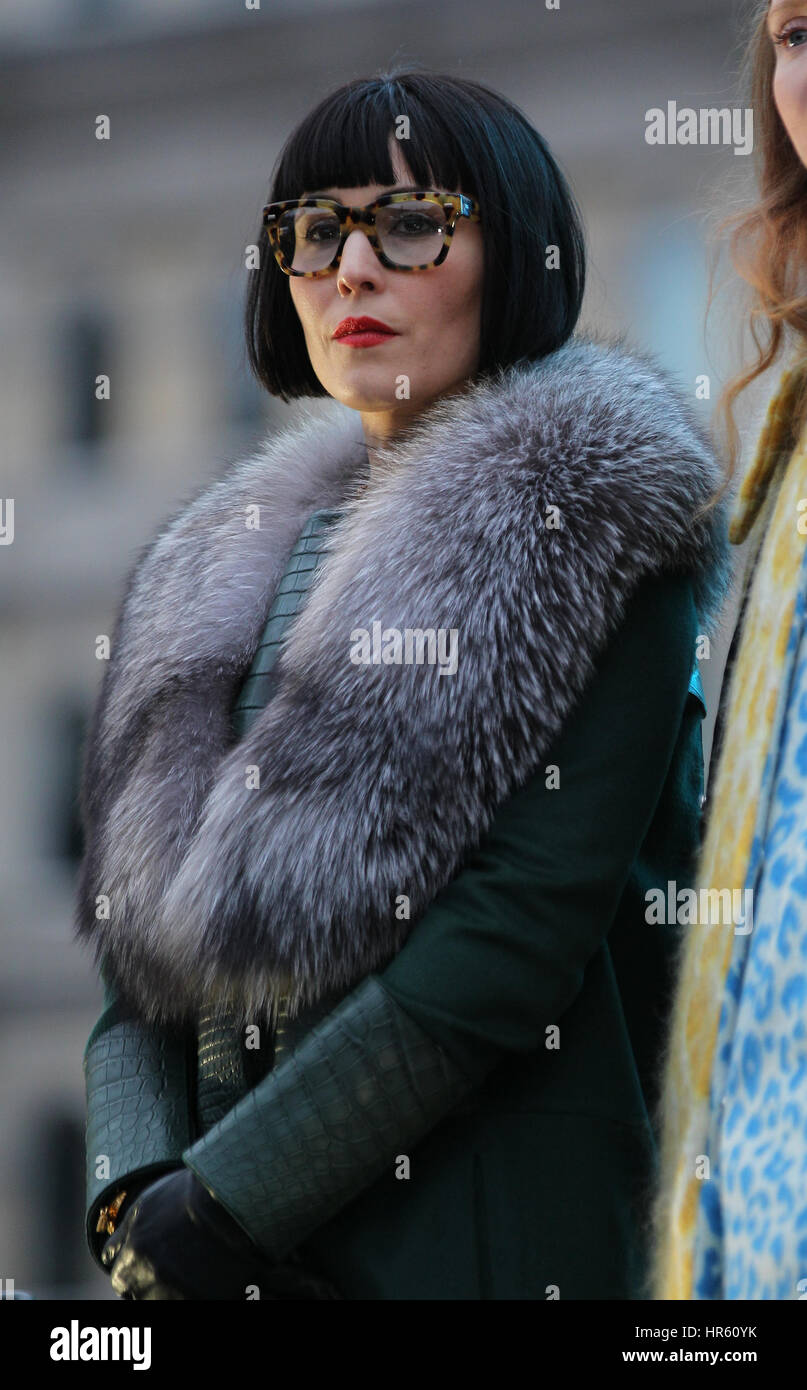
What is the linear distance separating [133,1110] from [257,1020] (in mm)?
245

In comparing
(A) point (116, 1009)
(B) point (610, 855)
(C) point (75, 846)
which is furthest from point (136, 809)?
(C) point (75, 846)

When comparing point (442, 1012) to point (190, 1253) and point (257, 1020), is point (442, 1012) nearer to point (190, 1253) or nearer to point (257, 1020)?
point (257, 1020)

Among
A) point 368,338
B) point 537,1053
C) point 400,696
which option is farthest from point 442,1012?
point 368,338

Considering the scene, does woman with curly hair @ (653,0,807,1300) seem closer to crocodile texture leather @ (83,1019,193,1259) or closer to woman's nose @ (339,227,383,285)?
woman's nose @ (339,227,383,285)

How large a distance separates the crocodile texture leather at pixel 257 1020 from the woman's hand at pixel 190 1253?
134 millimetres

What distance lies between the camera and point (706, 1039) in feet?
4.86

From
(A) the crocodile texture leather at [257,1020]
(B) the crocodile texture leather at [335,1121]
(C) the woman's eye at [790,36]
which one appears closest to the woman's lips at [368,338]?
(A) the crocodile texture leather at [257,1020]

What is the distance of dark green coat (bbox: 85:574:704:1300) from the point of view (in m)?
1.65

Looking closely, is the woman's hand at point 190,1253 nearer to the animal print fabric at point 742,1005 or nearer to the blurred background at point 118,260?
the animal print fabric at point 742,1005

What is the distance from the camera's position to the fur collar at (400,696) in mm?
1706

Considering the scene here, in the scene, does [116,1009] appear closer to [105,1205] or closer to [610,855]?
[105,1205]

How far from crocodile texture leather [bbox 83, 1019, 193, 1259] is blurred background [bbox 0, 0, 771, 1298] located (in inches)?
322

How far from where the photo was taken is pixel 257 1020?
1770 millimetres

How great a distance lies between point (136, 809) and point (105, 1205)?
43 centimetres
